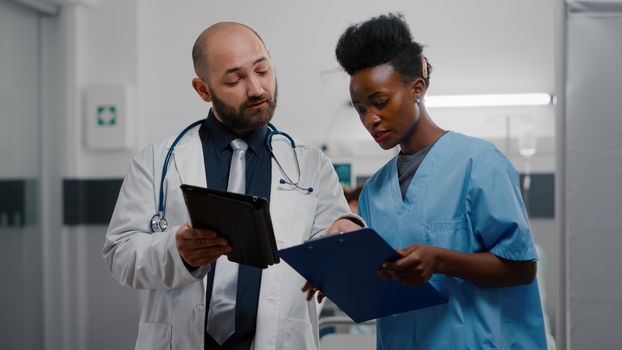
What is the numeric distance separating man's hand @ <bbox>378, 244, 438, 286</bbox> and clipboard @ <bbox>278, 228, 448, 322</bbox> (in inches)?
0.5

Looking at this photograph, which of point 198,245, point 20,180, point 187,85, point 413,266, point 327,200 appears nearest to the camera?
point 413,266

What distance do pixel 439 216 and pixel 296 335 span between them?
0.38 metres

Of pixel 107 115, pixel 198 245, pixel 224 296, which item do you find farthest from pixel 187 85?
A: pixel 198 245

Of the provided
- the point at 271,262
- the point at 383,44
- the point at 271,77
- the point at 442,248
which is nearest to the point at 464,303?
the point at 442,248

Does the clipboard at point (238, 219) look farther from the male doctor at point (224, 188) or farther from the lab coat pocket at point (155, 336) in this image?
the lab coat pocket at point (155, 336)

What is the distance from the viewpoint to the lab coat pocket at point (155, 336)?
141 centimetres

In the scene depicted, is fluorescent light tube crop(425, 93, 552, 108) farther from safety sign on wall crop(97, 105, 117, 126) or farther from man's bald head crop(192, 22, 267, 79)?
man's bald head crop(192, 22, 267, 79)

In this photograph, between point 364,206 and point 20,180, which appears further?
point 20,180

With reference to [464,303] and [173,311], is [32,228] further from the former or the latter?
[464,303]

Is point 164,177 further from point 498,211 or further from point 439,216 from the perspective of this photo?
point 498,211

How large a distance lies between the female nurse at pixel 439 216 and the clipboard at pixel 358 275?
0.12 ft

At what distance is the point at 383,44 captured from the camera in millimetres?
1370

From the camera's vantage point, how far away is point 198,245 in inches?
50.1

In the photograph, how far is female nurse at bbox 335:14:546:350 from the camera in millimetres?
1237
